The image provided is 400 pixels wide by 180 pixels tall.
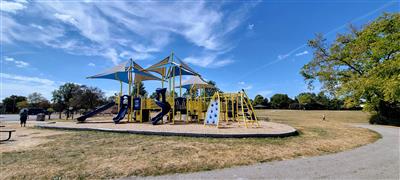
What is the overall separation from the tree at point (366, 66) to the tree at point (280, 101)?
60731 mm

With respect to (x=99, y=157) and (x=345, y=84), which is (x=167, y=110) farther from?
(x=345, y=84)

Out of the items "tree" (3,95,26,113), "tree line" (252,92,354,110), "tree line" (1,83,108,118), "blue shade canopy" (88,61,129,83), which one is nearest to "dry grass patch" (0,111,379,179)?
"blue shade canopy" (88,61,129,83)

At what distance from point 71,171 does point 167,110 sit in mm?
10355

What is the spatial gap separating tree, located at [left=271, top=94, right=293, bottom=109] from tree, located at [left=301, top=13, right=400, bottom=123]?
60.7 meters

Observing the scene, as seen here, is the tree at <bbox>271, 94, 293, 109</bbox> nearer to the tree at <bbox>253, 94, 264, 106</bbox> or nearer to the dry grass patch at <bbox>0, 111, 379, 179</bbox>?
the tree at <bbox>253, 94, 264, 106</bbox>

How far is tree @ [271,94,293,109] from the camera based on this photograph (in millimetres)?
84562

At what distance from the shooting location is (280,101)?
3351 inches

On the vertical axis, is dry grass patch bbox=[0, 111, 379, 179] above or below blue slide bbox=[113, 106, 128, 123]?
below

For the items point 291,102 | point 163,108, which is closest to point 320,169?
point 163,108

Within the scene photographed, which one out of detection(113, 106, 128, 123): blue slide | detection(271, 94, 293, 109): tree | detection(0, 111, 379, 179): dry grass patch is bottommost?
detection(0, 111, 379, 179): dry grass patch

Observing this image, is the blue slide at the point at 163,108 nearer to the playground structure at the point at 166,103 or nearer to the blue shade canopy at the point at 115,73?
the playground structure at the point at 166,103

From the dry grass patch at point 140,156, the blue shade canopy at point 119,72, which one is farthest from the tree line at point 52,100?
the dry grass patch at point 140,156

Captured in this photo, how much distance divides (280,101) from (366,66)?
65.2 meters

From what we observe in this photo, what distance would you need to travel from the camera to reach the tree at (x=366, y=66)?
61.7 feet
